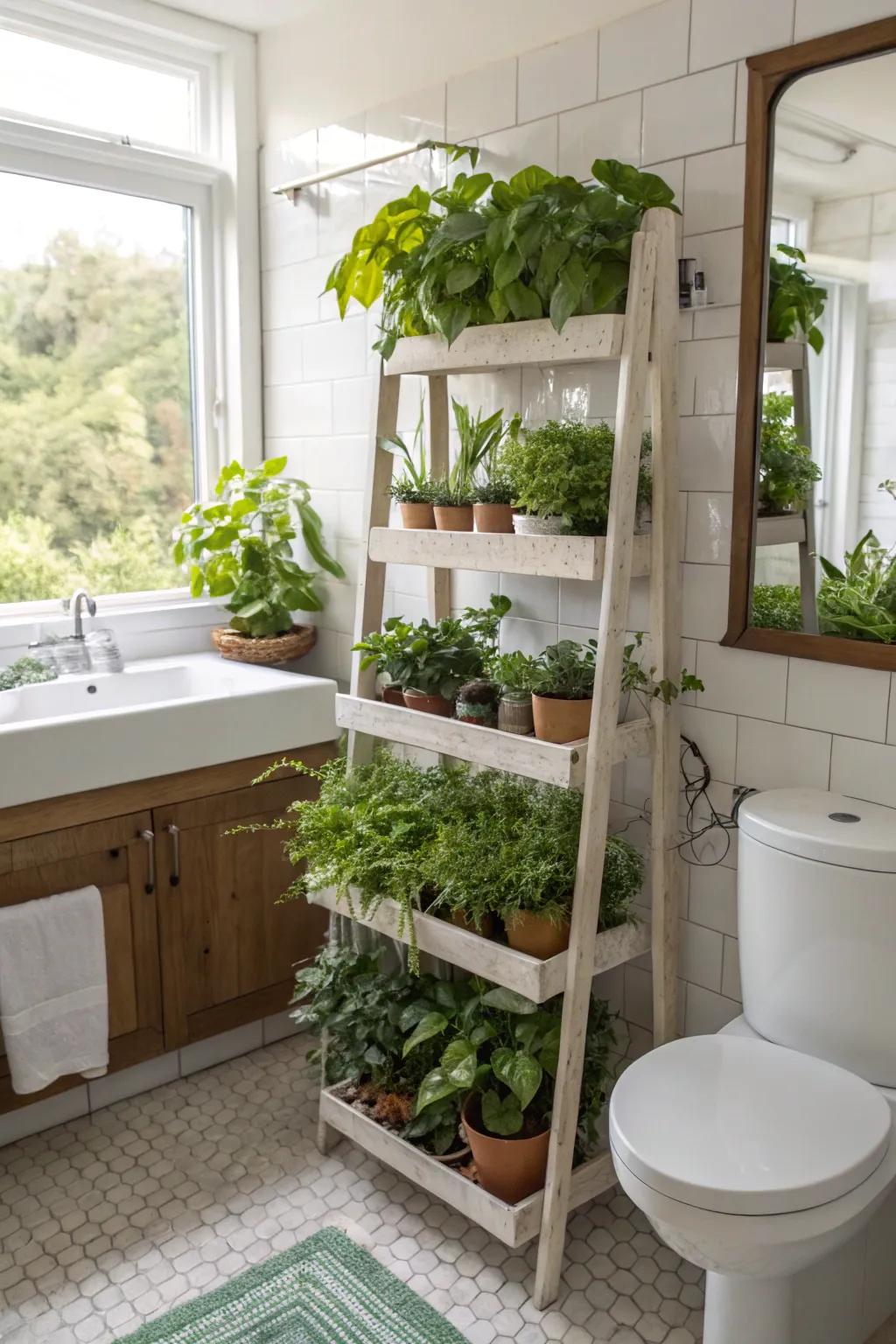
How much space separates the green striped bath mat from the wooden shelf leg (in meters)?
0.23

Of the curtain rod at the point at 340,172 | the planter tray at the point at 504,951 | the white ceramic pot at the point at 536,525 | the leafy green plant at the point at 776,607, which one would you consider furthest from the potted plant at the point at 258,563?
the leafy green plant at the point at 776,607

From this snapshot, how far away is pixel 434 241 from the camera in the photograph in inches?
72.5

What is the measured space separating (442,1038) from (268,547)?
1278mm

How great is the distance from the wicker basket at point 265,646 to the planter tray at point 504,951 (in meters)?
0.82

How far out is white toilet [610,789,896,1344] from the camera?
140 centimetres

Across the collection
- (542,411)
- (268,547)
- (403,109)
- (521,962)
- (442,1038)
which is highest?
(403,109)

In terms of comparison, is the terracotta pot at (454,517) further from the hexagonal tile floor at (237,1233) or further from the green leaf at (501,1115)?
the hexagonal tile floor at (237,1233)

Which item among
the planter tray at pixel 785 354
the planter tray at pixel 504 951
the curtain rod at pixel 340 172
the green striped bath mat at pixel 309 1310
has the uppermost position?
the curtain rod at pixel 340 172

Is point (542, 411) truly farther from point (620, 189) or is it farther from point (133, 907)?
point (133, 907)

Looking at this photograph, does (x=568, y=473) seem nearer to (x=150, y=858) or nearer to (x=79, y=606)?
(x=150, y=858)

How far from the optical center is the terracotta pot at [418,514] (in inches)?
81.3

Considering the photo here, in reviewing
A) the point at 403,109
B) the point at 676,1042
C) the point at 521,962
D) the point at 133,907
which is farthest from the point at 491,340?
the point at 133,907

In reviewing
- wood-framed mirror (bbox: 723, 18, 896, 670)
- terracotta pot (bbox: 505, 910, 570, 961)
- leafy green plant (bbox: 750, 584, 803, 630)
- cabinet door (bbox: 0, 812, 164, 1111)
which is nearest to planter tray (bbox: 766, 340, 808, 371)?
wood-framed mirror (bbox: 723, 18, 896, 670)

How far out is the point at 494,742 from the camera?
185cm
